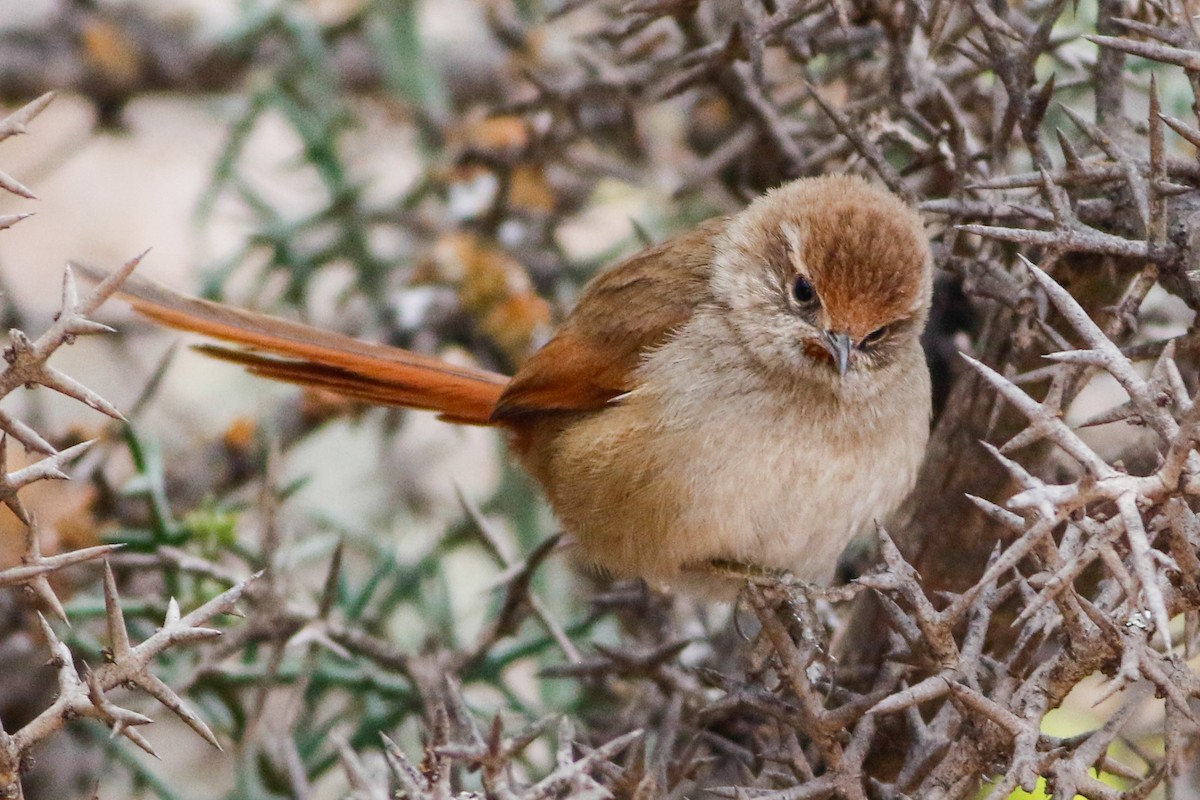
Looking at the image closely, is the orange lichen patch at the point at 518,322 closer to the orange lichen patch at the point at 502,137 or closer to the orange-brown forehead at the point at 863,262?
the orange lichen patch at the point at 502,137

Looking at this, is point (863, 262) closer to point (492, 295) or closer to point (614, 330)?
point (614, 330)

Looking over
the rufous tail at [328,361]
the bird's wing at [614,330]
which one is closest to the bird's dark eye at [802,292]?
the bird's wing at [614,330]

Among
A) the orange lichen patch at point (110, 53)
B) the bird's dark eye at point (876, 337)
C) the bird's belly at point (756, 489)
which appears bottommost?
the bird's belly at point (756, 489)

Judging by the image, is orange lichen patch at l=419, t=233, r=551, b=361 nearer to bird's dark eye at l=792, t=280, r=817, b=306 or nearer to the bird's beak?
bird's dark eye at l=792, t=280, r=817, b=306

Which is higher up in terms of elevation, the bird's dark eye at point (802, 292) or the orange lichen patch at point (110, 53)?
the orange lichen patch at point (110, 53)

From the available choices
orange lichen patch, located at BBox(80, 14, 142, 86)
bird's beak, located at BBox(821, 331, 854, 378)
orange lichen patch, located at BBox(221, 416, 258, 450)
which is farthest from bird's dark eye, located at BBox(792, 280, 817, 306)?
orange lichen patch, located at BBox(80, 14, 142, 86)
